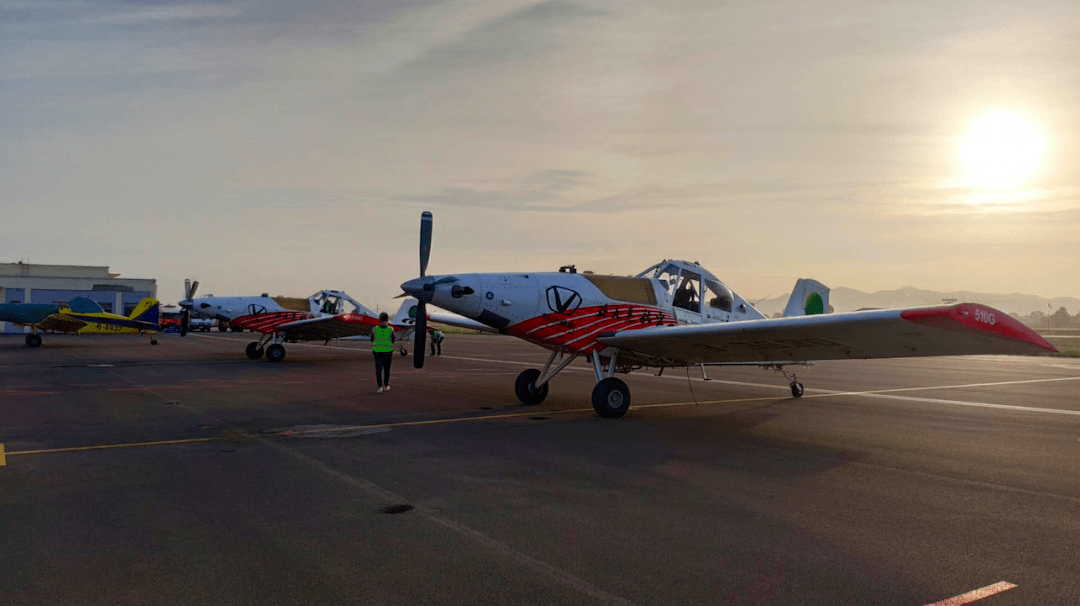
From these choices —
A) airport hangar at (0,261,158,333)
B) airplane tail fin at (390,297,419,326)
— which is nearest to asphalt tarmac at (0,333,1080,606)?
airplane tail fin at (390,297,419,326)

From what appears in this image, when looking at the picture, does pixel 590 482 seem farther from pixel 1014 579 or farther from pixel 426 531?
pixel 1014 579

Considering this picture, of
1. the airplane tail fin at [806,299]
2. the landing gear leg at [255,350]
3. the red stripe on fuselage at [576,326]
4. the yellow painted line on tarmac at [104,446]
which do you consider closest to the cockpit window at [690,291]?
Answer: the red stripe on fuselage at [576,326]

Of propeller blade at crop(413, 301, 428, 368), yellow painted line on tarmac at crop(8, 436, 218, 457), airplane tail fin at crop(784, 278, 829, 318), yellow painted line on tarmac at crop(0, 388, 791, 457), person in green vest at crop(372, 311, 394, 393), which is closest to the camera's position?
yellow painted line on tarmac at crop(8, 436, 218, 457)

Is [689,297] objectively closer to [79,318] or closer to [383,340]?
[383,340]

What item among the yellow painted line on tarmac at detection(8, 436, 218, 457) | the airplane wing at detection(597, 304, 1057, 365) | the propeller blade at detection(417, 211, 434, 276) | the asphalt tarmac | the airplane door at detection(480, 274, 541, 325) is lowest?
the yellow painted line on tarmac at detection(8, 436, 218, 457)

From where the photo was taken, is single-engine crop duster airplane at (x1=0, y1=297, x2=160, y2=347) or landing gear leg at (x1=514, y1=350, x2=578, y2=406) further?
single-engine crop duster airplane at (x1=0, y1=297, x2=160, y2=347)

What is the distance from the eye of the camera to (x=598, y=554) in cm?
480

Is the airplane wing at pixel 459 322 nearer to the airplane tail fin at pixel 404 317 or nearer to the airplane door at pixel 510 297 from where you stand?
the airplane door at pixel 510 297

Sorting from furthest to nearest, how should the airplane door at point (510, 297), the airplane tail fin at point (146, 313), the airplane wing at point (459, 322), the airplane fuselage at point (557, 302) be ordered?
the airplane tail fin at point (146, 313)
the airplane wing at point (459, 322)
the airplane door at point (510, 297)
the airplane fuselage at point (557, 302)

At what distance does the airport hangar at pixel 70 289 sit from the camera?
273 ft

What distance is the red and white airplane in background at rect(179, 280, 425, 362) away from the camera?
88.2ft

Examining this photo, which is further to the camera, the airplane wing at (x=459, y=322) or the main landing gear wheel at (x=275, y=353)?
the main landing gear wheel at (x=275, y=353)

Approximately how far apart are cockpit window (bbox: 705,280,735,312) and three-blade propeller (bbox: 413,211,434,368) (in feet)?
18.0

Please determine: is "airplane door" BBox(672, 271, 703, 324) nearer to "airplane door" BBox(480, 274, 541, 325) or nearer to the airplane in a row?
"airplane door" BBox(480, 274, 541, 325)
